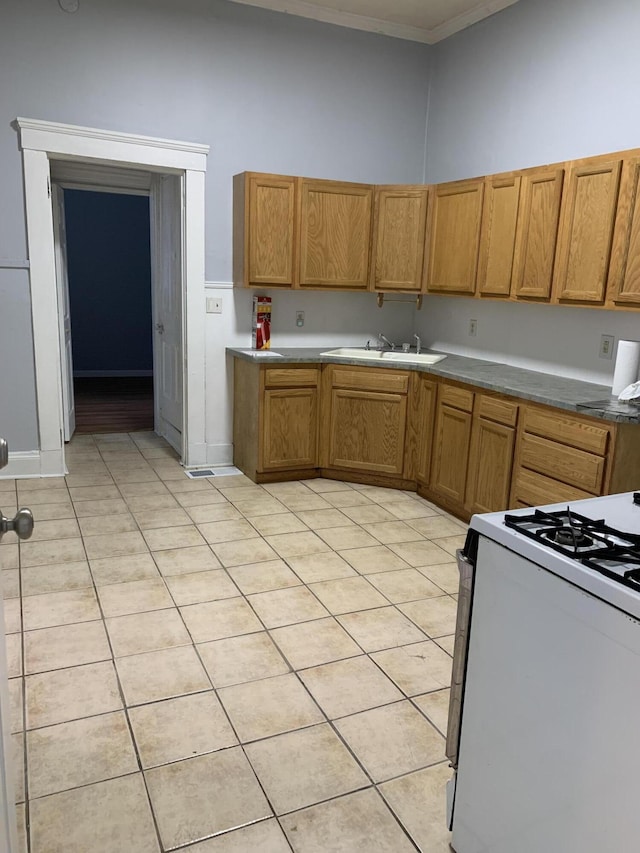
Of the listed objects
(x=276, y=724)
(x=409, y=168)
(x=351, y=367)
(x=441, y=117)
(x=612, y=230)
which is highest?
(x=441, y=117)

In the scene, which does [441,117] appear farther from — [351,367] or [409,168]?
[351,367]

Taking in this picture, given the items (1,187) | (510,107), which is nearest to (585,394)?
(510,107)

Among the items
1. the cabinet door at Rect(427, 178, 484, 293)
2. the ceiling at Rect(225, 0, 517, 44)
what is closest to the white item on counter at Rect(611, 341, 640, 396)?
the cabinet door at Rect(427, 178, 484, 293)

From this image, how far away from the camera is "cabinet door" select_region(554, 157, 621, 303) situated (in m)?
3.14

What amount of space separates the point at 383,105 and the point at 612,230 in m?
2.42

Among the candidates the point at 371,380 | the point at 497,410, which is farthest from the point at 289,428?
the point at 497,410

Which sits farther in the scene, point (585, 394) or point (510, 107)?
point (510, 107)

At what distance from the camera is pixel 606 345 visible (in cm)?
357

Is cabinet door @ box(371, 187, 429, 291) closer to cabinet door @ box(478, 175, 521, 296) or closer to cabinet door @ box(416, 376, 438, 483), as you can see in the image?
cabinet door @ box(478, 175, 521, 296)

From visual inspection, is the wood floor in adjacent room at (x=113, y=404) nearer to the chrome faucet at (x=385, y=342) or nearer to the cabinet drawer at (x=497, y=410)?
the chrome faucet at (x=385, y=342)

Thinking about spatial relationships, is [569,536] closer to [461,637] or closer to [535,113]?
[461,637]

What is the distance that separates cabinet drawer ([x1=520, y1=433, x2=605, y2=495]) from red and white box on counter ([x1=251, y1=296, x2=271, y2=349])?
2.10 meters

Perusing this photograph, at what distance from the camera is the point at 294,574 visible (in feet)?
10.3

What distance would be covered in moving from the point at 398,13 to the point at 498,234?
1914mm
